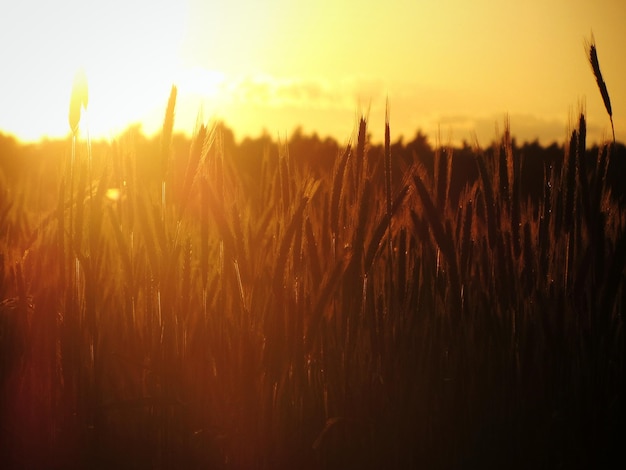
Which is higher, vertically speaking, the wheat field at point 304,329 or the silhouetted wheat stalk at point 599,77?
the silhouetted wheat stalk at point 599,77

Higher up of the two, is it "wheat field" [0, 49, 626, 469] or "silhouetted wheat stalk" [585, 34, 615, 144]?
"silhouetted wheat stalk" [585, 34, 615, 144]

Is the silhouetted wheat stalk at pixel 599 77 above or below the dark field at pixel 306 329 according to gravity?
above

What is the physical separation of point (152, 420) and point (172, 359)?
0.42 feet

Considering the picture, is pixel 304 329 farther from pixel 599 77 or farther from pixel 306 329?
pixel 599 77

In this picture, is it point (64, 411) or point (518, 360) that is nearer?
point (64, 411)

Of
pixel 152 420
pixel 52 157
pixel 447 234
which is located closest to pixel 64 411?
pixel 152 420

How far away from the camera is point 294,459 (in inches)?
62.1

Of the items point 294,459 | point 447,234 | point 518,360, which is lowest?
point 294,459

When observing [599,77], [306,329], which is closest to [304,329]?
[306,329]

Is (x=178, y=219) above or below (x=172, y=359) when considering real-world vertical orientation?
above

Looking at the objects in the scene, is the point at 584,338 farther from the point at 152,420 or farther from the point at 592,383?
the point at 152,420

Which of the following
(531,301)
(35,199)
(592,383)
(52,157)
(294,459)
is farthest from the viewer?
(35,199)

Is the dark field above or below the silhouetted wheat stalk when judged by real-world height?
below

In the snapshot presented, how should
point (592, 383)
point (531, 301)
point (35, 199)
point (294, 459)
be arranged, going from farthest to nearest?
point (35, 199), point (531, 301), point (592, 383), point (294, 459)
